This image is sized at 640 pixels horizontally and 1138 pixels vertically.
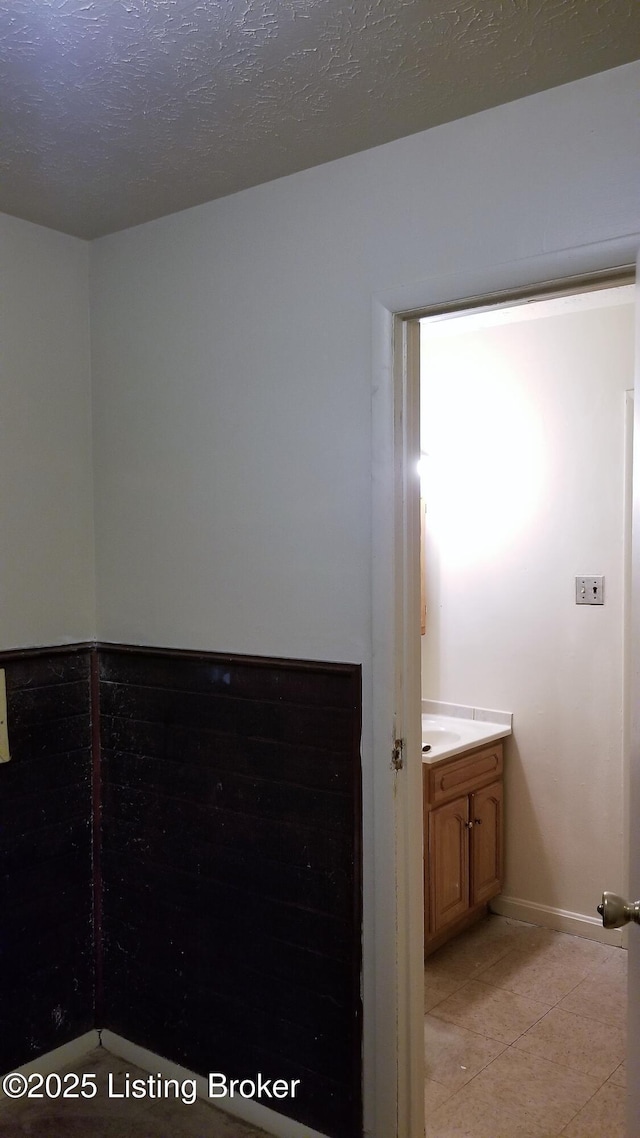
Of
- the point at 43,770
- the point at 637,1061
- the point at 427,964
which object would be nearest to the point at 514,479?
the point at 427,964

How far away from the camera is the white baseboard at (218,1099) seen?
2105 mm

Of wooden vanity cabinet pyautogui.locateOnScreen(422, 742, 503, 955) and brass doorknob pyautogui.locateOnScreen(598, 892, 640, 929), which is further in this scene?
wooden vanity cabinet pyautogui.locateOnScreen(422, 742, 503, 955)

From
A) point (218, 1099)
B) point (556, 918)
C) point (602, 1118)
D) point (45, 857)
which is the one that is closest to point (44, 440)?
point (45, 857)

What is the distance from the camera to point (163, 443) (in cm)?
241

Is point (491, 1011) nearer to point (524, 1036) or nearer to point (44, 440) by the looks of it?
point (524, 1036)

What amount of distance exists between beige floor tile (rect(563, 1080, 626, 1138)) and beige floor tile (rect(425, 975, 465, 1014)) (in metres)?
0.61

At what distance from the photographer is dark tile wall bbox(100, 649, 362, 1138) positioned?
202 cm

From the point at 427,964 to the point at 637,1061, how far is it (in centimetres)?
181

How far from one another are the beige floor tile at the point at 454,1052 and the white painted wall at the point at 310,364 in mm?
546

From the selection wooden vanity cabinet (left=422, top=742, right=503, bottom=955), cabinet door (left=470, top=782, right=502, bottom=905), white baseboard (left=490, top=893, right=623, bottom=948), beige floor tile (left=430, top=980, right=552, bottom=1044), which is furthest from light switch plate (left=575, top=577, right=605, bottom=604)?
beige floor tile (left=430, top=980, right=552, bottom=1044)

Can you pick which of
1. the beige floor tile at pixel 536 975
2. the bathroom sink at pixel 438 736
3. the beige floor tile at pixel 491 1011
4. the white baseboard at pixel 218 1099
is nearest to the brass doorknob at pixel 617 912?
the white baseboard at pixel 218 1099

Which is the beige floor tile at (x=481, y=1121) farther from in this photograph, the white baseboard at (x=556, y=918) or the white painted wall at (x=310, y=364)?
the white baseboard at (x=556, y=918)

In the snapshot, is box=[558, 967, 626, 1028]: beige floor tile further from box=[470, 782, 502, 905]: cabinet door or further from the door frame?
the door frame

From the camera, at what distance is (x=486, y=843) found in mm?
3350
